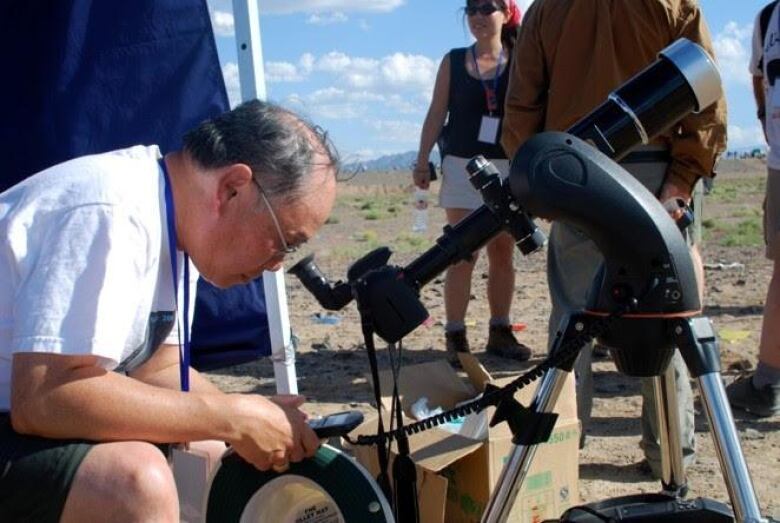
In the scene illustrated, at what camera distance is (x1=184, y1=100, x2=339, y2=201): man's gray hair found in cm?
213

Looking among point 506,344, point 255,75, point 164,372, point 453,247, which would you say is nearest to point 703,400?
point 453,247

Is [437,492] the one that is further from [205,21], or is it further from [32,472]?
[205,21]

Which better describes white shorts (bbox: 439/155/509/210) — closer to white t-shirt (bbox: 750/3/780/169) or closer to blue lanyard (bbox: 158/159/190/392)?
white t-shirt (bbox: 750/3/780/169)

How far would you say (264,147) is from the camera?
2133 mm

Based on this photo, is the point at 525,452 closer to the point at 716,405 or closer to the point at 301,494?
the point at 716,405

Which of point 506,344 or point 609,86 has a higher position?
point 609,86

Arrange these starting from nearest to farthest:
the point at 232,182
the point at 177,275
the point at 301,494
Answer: the point at 232,182, the point at 177,275, the point at 301,494

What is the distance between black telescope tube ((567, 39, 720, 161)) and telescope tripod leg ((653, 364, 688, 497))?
1.68ft

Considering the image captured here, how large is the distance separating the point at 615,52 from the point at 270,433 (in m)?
1.94

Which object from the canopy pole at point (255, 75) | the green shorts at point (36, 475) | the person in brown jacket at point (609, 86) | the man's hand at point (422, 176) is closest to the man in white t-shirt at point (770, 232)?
the person in brown jacket at point (609, 86)

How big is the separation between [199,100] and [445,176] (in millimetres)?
1746

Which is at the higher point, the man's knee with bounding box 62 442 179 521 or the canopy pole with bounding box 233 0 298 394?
the canopy pole with bounding box 233 0 298 394

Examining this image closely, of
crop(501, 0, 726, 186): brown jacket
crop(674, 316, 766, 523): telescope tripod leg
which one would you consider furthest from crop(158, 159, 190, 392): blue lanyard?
crop(501, 0, 726, 186): brown jacket

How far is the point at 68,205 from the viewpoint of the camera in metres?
2.00
